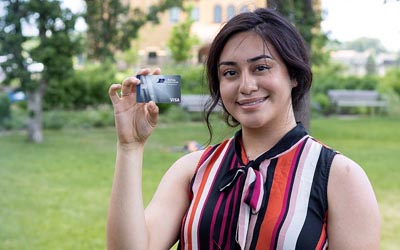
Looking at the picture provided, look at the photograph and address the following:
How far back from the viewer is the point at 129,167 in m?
1.74

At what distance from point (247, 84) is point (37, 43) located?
11.4 metres

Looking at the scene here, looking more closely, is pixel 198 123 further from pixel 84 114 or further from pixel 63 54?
pixel 63 54

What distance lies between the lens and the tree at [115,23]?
43.5 feet

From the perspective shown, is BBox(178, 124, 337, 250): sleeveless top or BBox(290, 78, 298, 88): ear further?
BBox(290, 78, 298, 88): ear

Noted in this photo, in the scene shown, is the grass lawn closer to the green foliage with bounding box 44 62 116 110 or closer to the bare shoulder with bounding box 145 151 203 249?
the bare shoulder with bounding box 145 151 203 249

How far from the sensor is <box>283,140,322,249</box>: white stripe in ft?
5.13

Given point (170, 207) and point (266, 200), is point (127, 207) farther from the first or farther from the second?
point (266, 200)

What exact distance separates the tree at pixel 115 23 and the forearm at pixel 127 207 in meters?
11.7

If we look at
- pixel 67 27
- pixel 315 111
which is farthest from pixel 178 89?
pixel 315 111

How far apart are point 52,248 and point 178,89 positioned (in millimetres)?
4081

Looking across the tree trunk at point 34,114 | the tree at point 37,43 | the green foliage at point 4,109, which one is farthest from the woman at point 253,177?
the green foliage at point 4,109

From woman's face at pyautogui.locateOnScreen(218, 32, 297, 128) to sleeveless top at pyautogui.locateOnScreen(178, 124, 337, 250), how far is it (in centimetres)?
9

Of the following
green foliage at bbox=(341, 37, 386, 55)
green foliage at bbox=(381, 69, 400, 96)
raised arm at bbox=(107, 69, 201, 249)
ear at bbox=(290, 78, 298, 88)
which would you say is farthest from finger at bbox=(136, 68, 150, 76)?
green foliage at bbox=(341, 37, 386, 55)

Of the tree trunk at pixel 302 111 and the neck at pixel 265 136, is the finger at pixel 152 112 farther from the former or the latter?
the tree trunk at pixel 302 111
